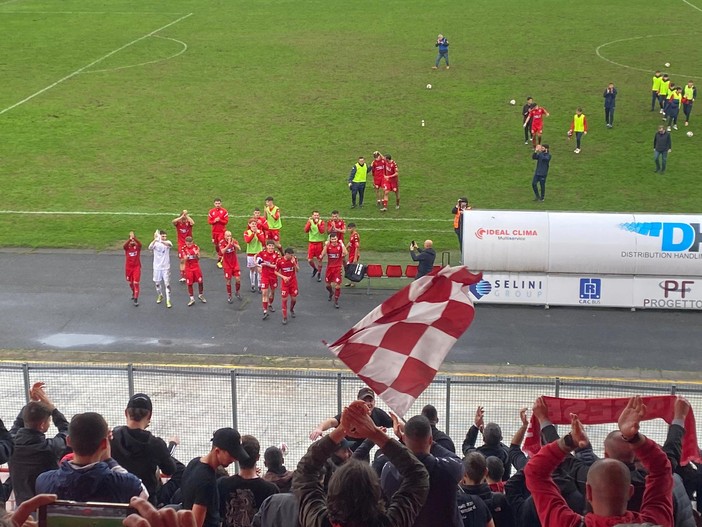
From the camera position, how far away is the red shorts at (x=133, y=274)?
1964 cm

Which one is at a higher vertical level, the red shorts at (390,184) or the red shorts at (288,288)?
the red shorts at (390,184)

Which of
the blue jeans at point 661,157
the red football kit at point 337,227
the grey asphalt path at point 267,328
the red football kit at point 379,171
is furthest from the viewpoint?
the blue jeans at point 661,157

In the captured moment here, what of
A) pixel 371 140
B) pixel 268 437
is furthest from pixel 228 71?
pixel 268 437

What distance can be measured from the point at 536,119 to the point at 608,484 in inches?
1030

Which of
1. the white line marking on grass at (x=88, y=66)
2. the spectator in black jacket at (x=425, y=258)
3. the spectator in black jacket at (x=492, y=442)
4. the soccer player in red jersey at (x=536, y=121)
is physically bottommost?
the spectator in black jacket at (x=492, y=442)

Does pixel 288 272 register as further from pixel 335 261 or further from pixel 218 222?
pixel 218 222

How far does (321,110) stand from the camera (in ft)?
117

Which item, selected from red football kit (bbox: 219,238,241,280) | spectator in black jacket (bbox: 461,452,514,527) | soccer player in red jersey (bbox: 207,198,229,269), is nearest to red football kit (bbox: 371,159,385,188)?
soccer player in red jersey (bbox: 207,198,229,269)

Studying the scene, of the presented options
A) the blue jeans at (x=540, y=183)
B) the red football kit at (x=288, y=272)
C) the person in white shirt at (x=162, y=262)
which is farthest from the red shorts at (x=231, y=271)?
the blue jeans at (x=540, y=183)

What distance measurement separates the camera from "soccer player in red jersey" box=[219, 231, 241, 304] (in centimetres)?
1975

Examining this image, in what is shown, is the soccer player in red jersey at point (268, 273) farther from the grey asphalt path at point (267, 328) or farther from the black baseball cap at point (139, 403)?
the black baseball cap at point (139, 403)

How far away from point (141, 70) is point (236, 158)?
43.0 ft

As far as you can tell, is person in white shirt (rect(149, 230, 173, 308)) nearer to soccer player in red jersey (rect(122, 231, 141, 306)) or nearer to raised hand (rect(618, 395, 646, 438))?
soccer player in red jersey (rect(122, 231, 141, 306))

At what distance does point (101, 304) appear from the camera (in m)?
20.0
